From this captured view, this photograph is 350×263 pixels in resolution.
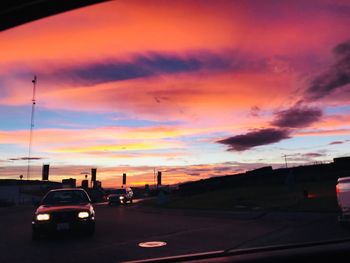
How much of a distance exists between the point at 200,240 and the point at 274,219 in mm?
6358

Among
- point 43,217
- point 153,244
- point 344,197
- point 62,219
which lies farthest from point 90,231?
point 344,197

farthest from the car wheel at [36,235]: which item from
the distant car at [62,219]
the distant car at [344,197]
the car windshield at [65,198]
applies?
the distant car at [344,197]

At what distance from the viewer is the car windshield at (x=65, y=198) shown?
1402 cm

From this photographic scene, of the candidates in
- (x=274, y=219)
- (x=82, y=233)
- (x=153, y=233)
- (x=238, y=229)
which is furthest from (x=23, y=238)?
(x=274, y=219)

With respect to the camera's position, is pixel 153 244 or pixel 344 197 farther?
pixel 153 244

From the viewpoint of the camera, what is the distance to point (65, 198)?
46.8ft

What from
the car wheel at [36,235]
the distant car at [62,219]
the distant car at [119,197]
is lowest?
the car wheel at [36,235]

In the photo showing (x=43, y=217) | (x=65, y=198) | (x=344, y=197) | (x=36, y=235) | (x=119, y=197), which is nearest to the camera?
(x=344, y=197)

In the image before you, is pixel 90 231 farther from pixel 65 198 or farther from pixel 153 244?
pixel 153 244

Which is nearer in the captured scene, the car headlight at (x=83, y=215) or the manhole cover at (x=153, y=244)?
the manhole cover at (x=153, y=244)

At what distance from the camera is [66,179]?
100938 mm

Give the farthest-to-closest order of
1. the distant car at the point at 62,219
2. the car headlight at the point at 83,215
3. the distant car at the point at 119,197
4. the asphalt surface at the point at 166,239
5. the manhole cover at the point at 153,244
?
the distant car at the point at 119,197 → the car headlight at the point at 83,215 → the distant car at the point at 62,219 → the manhole cover at the point at 153,244 → the asphalt surface at the point at 166,239

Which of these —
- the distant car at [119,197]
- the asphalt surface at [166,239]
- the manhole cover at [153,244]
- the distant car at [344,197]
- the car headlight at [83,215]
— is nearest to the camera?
the asphalt surface at [166,239]

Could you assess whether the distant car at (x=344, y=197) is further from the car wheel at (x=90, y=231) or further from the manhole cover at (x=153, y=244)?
the car wheel at (x=90, y=231)
